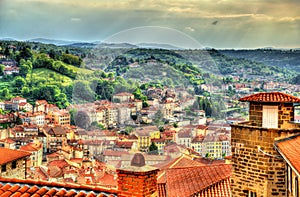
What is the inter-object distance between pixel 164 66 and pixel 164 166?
1141cm

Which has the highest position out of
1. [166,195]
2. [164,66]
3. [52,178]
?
[164,66]

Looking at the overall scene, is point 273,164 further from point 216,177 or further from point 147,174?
point 216,177

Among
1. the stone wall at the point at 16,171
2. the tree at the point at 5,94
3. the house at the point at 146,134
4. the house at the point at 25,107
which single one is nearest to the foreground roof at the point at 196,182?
the stone wall at the point at 16,171

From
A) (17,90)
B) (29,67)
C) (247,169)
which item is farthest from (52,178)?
(29,67)

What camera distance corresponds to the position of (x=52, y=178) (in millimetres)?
24344

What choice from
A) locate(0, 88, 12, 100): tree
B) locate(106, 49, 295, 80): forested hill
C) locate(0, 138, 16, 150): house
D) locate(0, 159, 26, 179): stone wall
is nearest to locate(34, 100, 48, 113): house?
locate(0, 88, 12, 100): tree

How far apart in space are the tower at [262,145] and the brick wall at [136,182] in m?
1.93

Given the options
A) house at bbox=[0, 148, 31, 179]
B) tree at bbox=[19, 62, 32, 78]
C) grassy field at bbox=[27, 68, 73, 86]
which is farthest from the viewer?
tree at bbox=[19, 62, 32, 78]

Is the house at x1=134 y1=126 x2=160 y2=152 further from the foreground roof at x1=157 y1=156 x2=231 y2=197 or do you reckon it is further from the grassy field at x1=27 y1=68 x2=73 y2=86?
the grassy field at x1=27 y1=68 x2=73 y2=86

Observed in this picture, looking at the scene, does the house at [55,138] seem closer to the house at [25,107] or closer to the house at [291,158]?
the house at [25,107]

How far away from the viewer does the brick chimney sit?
2717 mm

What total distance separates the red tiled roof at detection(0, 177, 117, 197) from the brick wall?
0.46ft

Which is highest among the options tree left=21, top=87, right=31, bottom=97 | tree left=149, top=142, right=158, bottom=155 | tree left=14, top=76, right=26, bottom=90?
tree left=14, top=76, right=26, bottom=90

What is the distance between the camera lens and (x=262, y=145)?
4449mm
